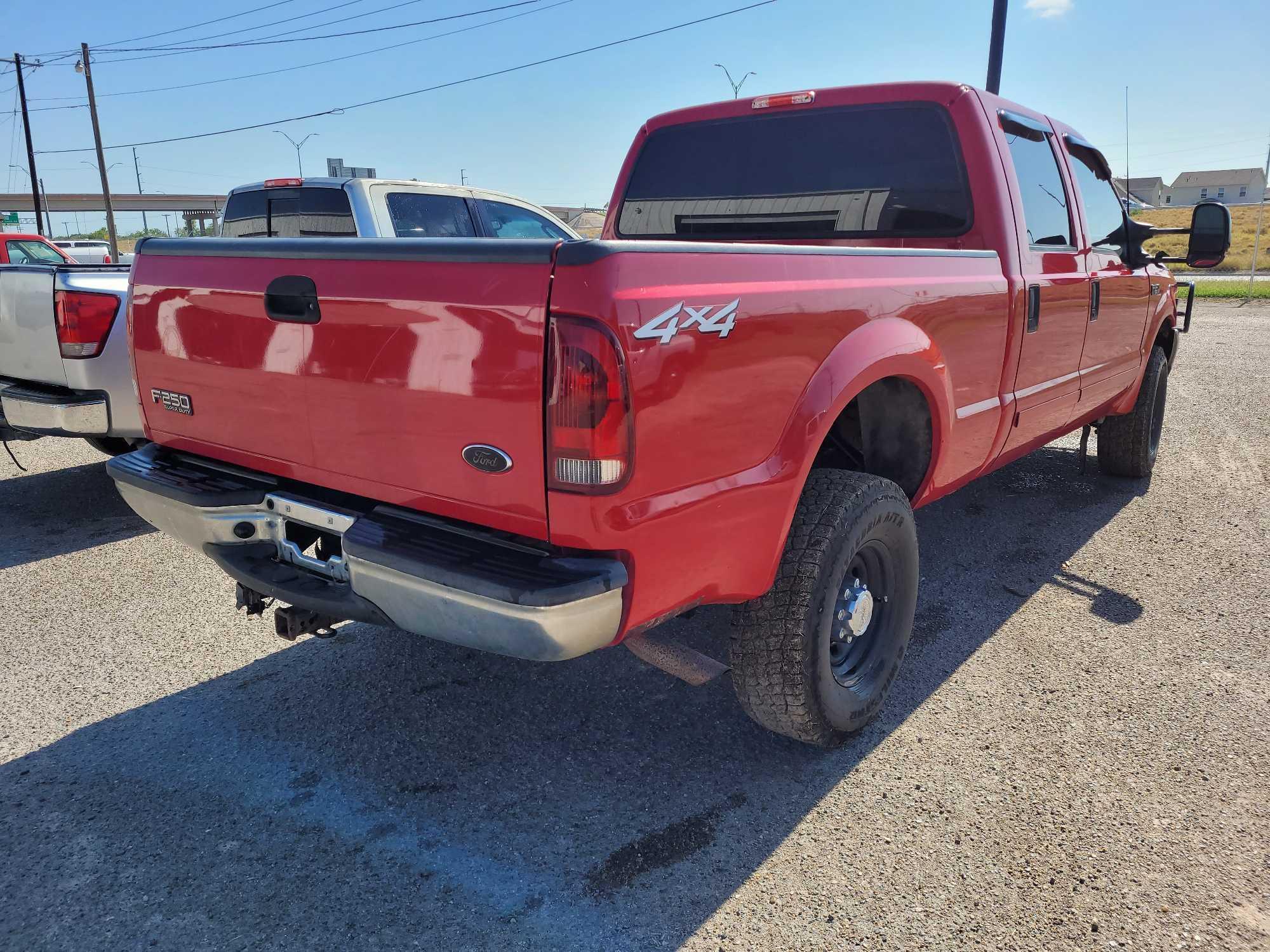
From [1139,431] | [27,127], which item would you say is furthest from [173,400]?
[27,127]

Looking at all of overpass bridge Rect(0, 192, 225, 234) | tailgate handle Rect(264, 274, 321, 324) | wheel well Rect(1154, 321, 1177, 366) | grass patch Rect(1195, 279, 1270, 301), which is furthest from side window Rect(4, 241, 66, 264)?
overpass bridge Rect(0, 192, 225, 234)

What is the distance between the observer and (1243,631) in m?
3.68

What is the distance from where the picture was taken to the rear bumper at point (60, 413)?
15.2 ft

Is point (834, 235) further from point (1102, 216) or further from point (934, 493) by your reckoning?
point (1102, 216)

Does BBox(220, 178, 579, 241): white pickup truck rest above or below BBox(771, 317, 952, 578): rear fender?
above

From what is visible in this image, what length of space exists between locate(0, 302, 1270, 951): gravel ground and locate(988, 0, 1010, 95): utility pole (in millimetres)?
13422

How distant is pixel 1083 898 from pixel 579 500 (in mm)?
1584

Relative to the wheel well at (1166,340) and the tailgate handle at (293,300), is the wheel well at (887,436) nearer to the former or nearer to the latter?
the tailgate handle at (293,300)

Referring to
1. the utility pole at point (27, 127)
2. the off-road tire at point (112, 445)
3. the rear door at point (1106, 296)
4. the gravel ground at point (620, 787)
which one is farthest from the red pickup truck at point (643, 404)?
the utility pole at point (27, 127)

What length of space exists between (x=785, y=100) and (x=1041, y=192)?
1.20 metres

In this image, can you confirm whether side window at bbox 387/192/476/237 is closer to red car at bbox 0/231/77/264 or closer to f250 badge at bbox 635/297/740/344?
f250 badge at bbox 635/297/740/344

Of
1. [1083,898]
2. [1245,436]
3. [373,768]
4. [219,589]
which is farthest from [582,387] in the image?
[1245,436]

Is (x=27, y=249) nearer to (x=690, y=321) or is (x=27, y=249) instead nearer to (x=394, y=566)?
(x=394, y=566)

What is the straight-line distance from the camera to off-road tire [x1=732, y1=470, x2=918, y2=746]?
250 cm
